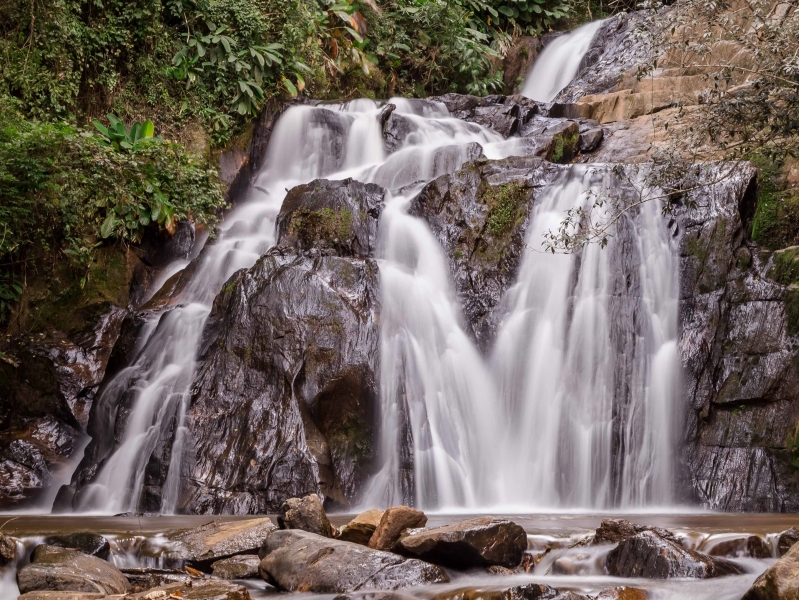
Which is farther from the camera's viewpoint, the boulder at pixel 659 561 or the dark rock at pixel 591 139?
the dark rock at pixel 591 139

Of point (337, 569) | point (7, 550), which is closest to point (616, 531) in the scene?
point (337, 569)

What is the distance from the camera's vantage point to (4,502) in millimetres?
10227

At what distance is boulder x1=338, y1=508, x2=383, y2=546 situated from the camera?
6.77m

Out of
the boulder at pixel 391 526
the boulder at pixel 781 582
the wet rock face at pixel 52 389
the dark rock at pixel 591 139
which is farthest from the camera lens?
the dark rock at pixel 591 139

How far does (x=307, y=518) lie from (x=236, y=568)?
74 centimetres

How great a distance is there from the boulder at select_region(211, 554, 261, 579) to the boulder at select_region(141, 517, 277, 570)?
0.24 feet

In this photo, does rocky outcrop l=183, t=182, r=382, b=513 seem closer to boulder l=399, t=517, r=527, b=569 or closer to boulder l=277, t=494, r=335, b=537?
boulder l=277, t=494, r=335, b=537

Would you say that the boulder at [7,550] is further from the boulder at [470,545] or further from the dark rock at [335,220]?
the dark rock at [335,220]

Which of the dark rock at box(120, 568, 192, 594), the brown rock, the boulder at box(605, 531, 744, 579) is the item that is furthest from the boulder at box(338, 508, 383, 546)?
the brown rock

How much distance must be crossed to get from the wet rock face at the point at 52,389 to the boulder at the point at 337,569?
6.40m

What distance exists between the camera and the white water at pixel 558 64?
20938 millimetres

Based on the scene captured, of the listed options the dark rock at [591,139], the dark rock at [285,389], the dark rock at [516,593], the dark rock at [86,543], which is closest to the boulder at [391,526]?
the dark rock at [516,593]

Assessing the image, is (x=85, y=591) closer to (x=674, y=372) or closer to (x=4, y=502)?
(x=4, y=502)

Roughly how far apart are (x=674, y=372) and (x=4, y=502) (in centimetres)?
884
